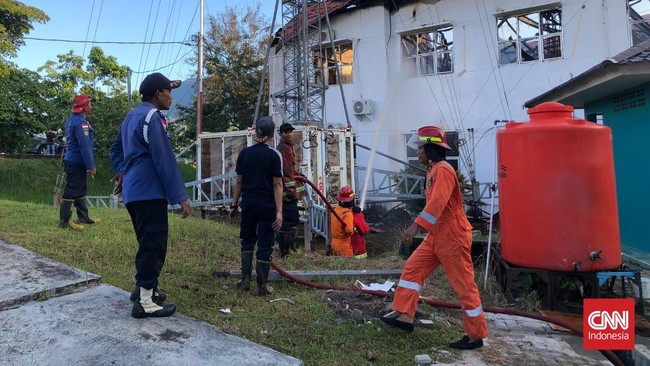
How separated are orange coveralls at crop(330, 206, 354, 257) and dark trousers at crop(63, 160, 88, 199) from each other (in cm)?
381

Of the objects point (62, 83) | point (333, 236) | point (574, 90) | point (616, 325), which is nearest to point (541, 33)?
point (574, 90)

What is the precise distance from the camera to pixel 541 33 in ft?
46.1

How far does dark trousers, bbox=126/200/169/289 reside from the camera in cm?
336

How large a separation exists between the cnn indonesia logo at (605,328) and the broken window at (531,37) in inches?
480

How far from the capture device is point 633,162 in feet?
25.4

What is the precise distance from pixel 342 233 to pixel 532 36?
10.6 meters

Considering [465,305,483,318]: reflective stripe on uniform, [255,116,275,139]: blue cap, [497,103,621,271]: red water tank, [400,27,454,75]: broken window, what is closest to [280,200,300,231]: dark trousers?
[255,116,275,139]: blue cap

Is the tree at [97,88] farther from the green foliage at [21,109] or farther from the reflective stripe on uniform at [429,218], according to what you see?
the reflective stripe on uniform at [429,218]

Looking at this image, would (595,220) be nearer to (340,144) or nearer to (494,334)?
(494,334)

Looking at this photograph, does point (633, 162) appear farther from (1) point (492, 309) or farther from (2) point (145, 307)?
(2) point (145, 307)

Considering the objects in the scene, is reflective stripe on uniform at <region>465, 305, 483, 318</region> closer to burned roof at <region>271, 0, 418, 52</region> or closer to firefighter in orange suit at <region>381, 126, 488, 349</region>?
firefighter in orange suit at <region>381, 126, 488, 349</region>

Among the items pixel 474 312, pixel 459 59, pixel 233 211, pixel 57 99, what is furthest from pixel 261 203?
pixel 57 99

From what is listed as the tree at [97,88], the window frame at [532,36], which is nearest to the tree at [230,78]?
the tree at [97,88]

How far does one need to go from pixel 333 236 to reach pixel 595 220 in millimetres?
4110
